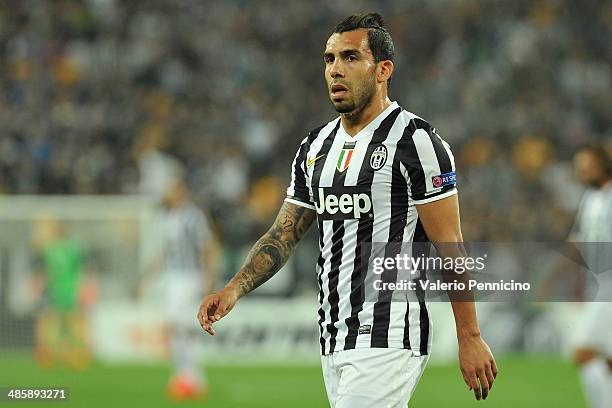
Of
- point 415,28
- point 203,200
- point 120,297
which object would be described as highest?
point 415,28

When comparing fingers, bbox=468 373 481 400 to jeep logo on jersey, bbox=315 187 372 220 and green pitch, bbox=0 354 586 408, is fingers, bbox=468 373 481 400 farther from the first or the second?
green pitch, bbox=0 354 586 408

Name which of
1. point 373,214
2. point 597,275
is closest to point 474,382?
point 373,214

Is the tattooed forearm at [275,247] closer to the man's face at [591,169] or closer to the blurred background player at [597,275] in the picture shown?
the blurred background player at [597,275]

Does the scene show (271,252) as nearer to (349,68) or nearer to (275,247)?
(275,247)

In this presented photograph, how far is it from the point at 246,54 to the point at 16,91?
13.9 feet

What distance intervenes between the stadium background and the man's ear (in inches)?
316

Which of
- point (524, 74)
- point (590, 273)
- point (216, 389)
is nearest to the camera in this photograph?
point (590, 273)

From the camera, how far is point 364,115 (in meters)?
4.96

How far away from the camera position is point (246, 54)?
2066 cm

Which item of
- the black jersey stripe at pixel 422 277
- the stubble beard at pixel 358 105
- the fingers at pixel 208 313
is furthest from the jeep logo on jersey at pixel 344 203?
the fingers at pixel 208 313

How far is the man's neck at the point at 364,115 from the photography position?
4957 millimetres

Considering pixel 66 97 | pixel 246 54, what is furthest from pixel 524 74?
pixel 66 97

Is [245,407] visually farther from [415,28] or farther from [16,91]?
[415,28]

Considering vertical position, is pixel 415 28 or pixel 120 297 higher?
pixel 415 28
